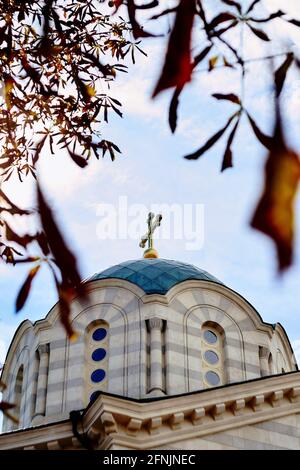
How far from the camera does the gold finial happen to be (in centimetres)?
2086

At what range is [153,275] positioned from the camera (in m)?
18.3

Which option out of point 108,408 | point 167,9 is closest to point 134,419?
point 108,408

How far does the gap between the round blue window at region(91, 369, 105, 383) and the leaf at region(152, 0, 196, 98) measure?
1478 cm

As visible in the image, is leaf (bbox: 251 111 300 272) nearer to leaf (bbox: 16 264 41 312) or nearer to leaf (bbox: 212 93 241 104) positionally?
leaf (bbox: 212 93 241 104)

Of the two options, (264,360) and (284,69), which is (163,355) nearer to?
(264,360)

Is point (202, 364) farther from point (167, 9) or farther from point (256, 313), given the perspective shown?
point (167, 9)

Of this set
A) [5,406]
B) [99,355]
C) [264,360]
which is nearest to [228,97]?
[5,406]

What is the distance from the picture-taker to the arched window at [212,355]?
16438 millimetres

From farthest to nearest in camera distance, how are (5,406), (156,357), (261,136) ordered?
(156,357) < (5,406) < (261,136)

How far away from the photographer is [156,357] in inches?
627

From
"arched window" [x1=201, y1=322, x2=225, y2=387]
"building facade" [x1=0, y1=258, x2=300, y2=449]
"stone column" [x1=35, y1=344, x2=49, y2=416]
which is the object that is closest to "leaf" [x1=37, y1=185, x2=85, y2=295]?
"building facade" [x1=0, y1=258, x2=300, y2=449]

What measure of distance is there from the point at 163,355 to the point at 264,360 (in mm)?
2597

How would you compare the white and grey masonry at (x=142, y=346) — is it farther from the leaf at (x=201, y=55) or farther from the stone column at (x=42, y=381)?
the leaf at (x=201, y=55)
